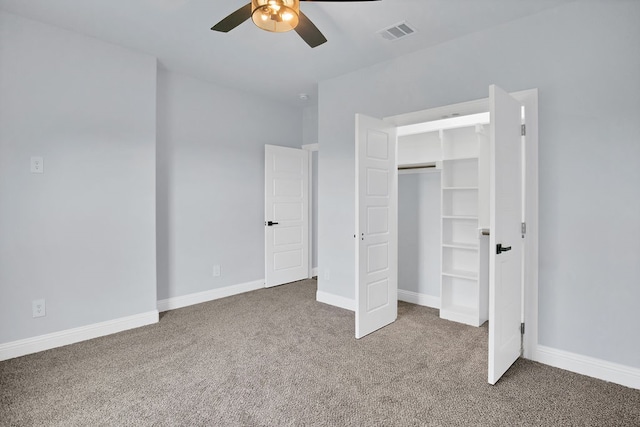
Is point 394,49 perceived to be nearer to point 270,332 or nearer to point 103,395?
point 270,332

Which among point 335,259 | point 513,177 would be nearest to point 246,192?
point 335,259

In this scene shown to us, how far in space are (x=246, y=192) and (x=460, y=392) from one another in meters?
3.51

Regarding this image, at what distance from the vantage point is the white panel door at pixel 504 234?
216 centimetres

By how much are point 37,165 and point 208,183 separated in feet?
5.71

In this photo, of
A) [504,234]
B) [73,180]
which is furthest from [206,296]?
[504,234]

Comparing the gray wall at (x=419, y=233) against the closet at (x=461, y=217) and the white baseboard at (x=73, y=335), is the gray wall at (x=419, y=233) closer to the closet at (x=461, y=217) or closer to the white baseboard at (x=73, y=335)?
the closet at (x=461, y=217)

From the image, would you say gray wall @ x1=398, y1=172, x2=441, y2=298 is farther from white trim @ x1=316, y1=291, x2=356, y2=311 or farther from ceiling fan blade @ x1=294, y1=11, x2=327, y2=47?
ceiling fan blade @ x1=294, y1=11, x2=327, y2=47

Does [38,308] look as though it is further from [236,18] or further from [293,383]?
[236,18]

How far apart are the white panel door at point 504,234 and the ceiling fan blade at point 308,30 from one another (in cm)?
122

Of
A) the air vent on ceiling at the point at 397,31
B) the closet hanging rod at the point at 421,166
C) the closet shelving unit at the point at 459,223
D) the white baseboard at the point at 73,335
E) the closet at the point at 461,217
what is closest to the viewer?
the white baseboard at the point at 73,335

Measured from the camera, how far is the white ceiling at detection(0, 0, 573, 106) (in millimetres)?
2498

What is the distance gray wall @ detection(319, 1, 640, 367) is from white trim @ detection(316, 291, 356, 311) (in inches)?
74.7

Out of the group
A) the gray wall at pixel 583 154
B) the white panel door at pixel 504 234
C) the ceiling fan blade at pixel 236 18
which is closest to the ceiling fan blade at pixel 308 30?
the ceiling fan blade at pixel 236 18

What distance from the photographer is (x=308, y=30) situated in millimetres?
2145
